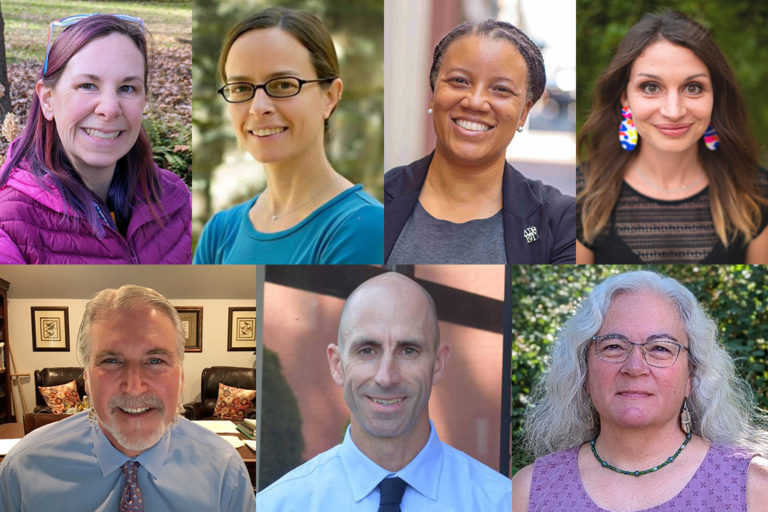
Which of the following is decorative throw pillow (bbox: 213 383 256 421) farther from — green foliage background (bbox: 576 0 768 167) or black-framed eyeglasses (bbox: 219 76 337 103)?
green foliage background (bbox: 576 0 768 167)

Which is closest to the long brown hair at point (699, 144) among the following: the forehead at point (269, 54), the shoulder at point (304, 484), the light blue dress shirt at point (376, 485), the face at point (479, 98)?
the face at point (479, 98)

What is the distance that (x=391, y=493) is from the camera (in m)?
4.33

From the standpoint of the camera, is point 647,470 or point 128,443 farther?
point 128,443

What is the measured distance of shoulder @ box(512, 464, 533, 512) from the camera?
4371mm

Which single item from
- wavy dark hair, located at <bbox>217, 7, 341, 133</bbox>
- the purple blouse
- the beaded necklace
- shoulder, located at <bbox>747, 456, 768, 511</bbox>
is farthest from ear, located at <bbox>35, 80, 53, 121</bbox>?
shoulder, located at <bbox>747, 456, 768, 511</bbox>

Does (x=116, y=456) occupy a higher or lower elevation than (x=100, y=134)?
lower

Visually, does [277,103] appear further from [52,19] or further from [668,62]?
[668,62]

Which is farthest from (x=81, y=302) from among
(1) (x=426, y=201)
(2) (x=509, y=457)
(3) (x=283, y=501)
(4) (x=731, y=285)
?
(4) (x=731, y=285)

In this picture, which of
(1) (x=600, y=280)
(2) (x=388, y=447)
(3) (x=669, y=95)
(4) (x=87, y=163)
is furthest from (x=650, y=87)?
(4) (x=87, y=163)

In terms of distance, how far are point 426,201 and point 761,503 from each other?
2.06 metres

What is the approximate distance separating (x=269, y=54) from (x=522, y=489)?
95.1 inches

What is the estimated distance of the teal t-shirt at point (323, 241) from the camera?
14.7 ft

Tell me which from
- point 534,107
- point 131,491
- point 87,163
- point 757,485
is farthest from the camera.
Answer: point 534,107

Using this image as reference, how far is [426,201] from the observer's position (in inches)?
181
